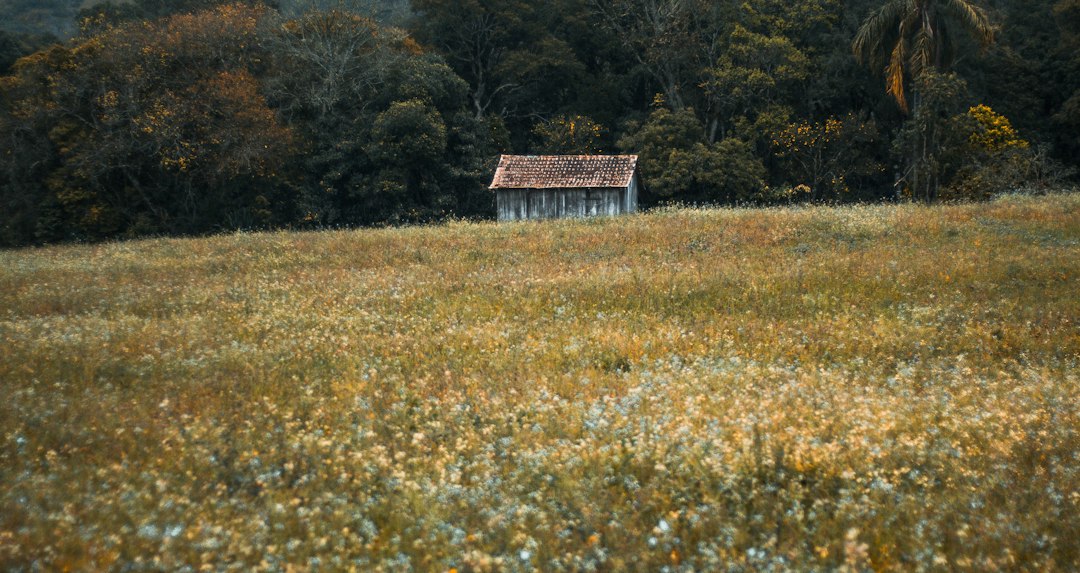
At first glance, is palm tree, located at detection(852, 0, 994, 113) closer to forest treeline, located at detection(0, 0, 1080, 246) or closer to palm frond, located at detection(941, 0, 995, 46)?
palm frond, located at detection(941, 0, 995, 46)

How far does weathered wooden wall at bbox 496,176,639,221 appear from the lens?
41469 millimetres

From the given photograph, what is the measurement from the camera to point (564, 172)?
138 ft

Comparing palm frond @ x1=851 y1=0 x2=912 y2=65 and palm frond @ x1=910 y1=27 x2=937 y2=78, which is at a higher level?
palm frond @ x1=851 y1=0 x2=912 y2=65

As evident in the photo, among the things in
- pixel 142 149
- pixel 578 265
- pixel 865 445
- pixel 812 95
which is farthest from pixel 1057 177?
pixel 142 149

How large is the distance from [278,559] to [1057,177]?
122ft

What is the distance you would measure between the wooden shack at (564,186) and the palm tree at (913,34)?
12.6m

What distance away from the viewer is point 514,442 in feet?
23.3

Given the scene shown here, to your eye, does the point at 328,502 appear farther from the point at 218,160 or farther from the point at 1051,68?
the point at 1051,68

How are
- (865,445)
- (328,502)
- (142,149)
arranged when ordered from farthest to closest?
(142,149)
(865,445)
(328,502)

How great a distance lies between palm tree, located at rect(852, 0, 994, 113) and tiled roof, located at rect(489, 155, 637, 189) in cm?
1242

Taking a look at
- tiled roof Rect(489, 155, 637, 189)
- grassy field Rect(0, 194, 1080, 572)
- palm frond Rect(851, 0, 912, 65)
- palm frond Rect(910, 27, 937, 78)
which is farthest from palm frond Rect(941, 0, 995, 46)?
grassy field Rect(0, 194, 1080, 572)

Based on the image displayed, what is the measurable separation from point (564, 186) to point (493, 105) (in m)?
16.8

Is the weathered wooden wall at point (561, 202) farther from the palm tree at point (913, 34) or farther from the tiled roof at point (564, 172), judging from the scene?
the palm tree at point (913, 34)

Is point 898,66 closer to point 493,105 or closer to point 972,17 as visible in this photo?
point 972,17
